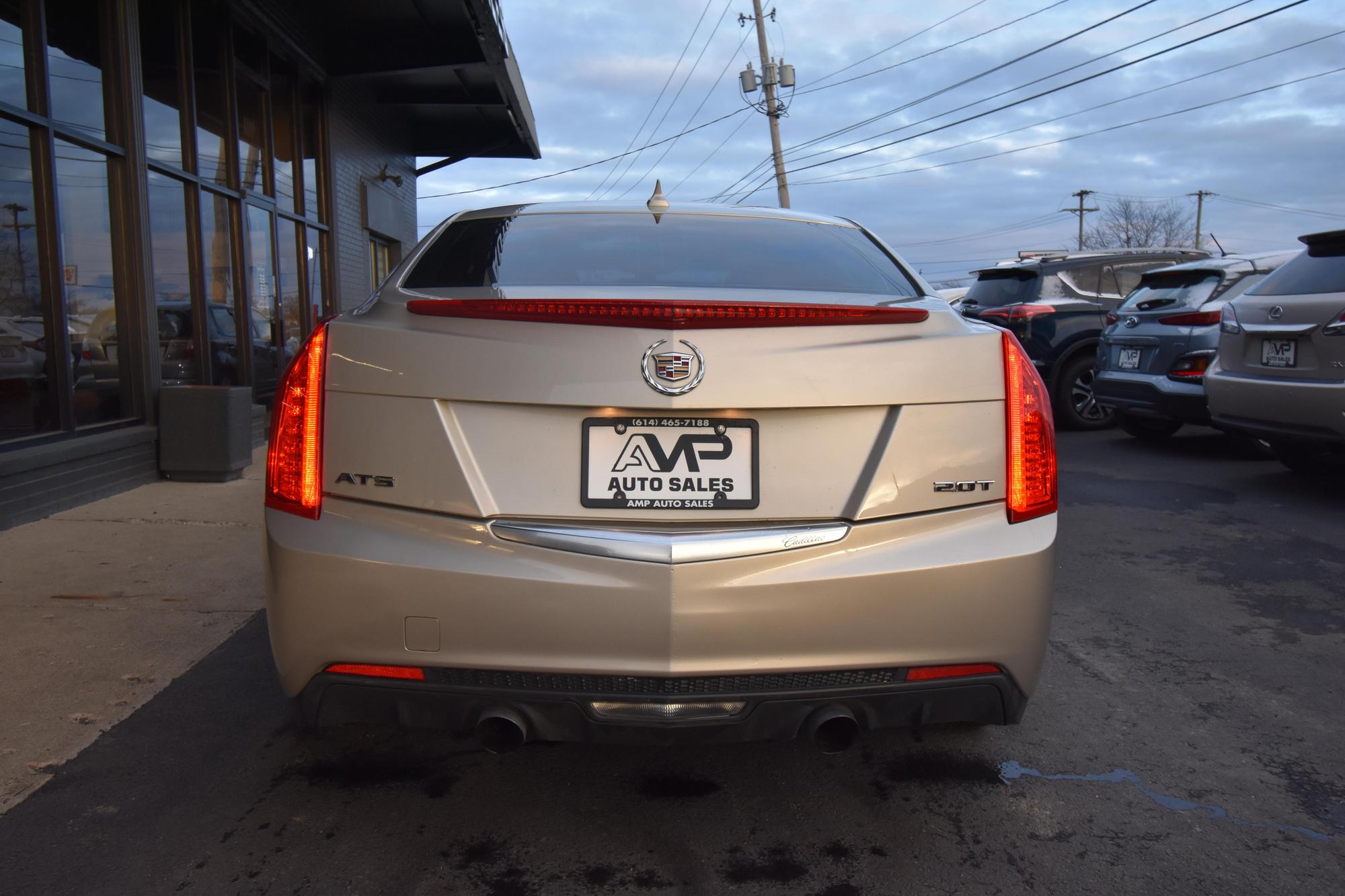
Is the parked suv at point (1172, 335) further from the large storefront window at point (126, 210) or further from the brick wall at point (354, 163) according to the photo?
the brick wall at point (354, 163)

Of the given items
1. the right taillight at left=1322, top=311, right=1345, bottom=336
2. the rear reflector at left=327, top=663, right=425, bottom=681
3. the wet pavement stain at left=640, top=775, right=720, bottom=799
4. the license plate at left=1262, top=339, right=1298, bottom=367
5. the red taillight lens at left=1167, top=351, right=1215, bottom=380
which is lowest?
the wet pavement stain at left=640, top=775, right=720, bottom=799

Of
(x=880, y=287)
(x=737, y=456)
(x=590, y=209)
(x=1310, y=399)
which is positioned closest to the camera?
(x=737, y=456)

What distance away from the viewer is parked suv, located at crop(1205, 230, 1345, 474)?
6438 mm

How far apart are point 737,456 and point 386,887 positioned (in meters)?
1.23

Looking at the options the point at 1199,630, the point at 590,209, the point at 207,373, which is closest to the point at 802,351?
the point at 590,209

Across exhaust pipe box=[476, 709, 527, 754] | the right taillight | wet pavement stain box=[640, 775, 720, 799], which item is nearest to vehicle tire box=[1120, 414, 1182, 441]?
the right taillight

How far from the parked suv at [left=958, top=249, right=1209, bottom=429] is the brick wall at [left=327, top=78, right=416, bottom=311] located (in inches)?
276

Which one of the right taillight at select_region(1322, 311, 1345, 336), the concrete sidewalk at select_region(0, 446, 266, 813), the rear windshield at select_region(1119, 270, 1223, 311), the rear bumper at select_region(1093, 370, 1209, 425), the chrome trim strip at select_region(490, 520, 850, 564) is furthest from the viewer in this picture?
the rear windshield at select_region(1119, 270, 1223, 311)

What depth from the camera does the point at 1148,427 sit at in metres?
10.5

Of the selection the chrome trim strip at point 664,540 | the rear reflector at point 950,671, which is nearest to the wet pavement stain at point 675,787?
the rear reflector at point 950,671

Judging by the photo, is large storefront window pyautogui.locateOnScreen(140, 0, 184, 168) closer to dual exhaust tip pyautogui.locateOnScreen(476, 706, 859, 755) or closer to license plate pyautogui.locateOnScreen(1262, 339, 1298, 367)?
dual exhaust tip pyautogui.locateOnScreen(476, 706, 859, 755)

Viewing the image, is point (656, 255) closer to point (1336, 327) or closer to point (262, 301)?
point (1336, 327)

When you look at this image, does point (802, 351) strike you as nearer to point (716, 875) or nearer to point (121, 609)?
point (716, 875)

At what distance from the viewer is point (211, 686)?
3.71 m
